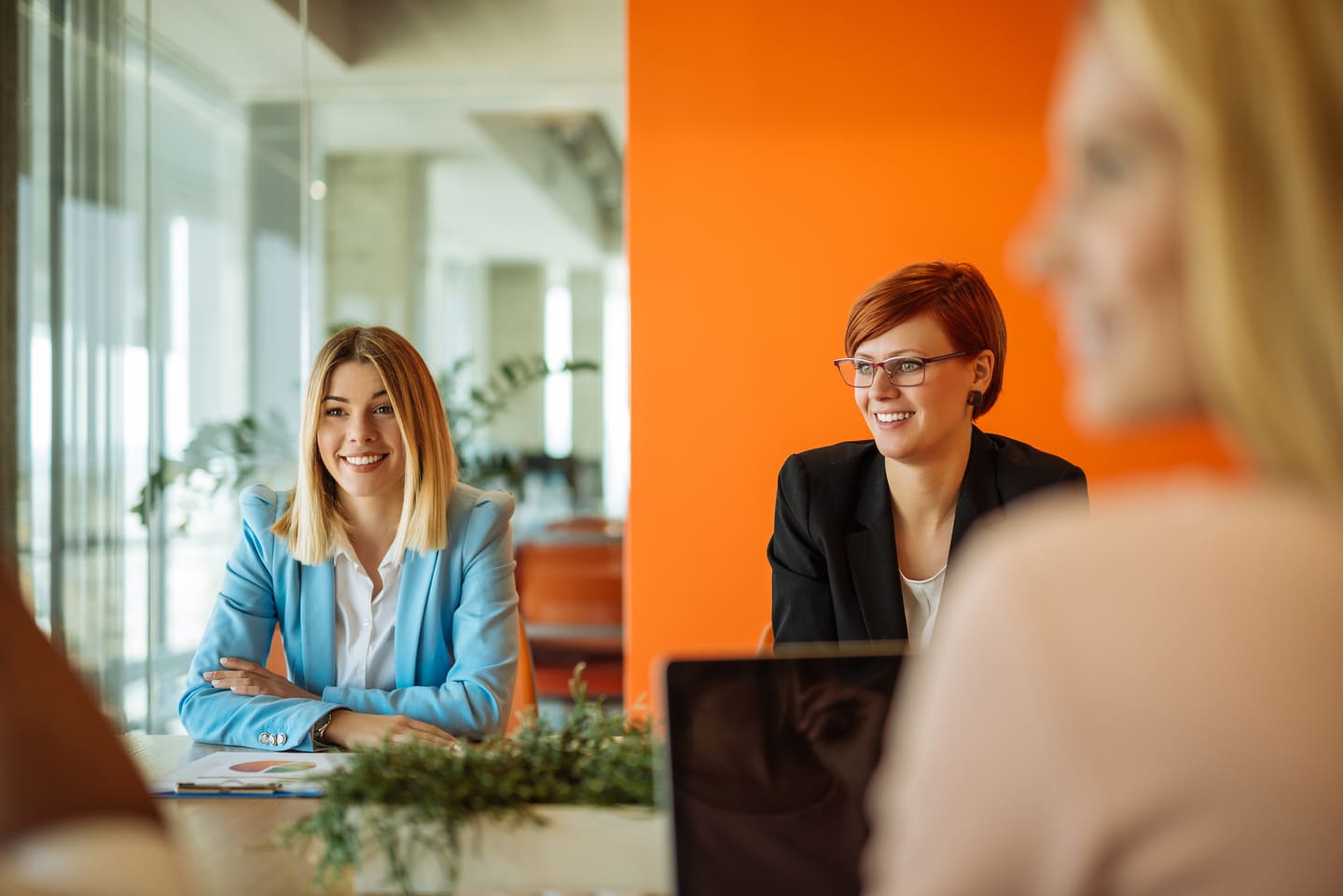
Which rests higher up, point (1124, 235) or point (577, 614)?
point (1124, 235)

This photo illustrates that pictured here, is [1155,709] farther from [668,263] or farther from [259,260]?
[259,260]

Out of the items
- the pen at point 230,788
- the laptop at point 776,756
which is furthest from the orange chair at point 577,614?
the laptop at point 776,756

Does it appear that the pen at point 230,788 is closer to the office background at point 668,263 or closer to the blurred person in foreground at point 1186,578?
the blurred person in foreground at point 1186,578

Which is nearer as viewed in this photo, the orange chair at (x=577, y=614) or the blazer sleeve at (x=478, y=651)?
the blazer sleeve at (x=478, y=651)

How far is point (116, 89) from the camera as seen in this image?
4.00m

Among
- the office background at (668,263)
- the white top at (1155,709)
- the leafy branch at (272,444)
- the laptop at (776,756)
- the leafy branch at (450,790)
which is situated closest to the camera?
the white top at (1155,709)

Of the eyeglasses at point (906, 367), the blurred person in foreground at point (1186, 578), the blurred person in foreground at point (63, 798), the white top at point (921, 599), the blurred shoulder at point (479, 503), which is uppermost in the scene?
the eyeglasses at point (906, 367)

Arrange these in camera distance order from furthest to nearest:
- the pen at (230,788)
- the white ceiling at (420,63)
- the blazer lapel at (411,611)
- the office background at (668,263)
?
the white ceiling at (420,63), the office background at (668,263), the blazer lapel at (411,611), the pen at (230,788)

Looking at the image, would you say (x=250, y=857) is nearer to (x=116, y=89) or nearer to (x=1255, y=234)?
(x=1255, y=234)

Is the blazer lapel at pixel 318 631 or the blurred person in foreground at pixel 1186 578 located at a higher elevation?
the blurred person in foreground at pixel 1186 578

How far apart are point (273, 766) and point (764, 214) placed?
95.4 inches

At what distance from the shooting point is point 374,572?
2512 mm

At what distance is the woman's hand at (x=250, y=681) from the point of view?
2.16 meters

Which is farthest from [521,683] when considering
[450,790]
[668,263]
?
[668,263]
